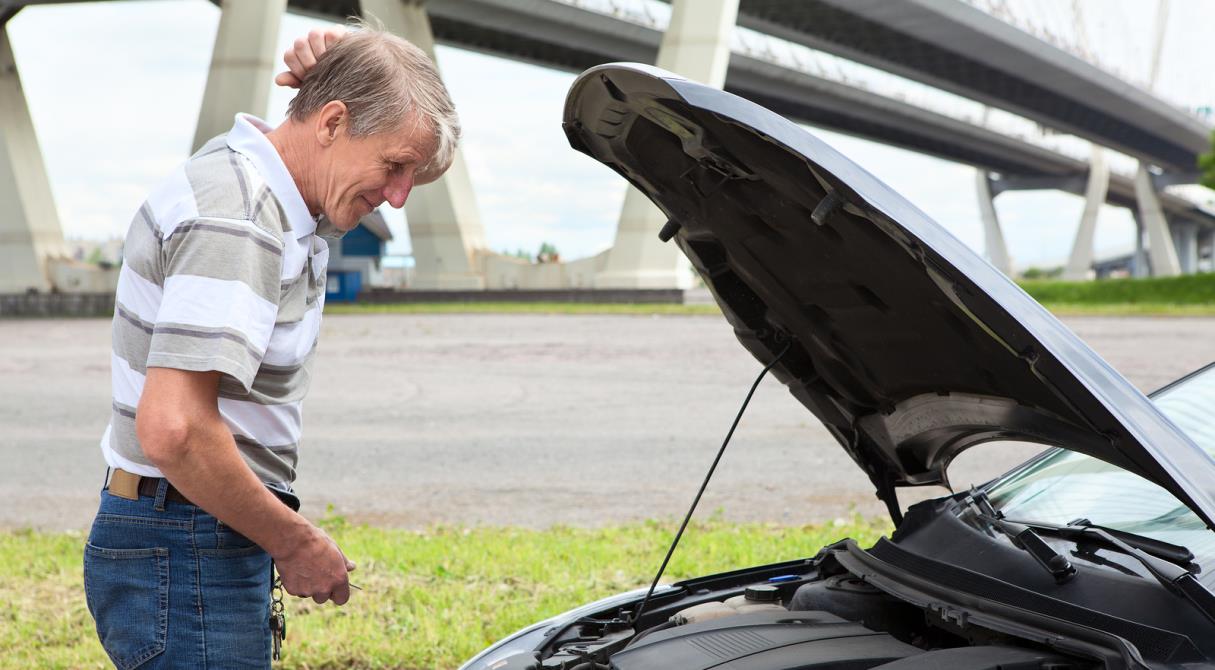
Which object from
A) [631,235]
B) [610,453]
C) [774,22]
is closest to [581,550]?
[610,453]

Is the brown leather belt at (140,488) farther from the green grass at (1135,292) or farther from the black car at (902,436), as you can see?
the green grass at (1135,292)

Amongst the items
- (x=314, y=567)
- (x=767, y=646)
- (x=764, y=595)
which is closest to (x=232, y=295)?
(x=314, y=567)

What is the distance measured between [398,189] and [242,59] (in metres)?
29.6

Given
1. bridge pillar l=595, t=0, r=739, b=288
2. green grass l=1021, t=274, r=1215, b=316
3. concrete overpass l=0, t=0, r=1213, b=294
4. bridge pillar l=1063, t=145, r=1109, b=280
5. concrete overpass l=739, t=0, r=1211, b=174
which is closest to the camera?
concrete overpass l=0, t=0, r=1213, b=294

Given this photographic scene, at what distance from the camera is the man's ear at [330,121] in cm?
181

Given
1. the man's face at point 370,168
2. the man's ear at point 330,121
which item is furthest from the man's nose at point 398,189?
the man's ear at point 330,121

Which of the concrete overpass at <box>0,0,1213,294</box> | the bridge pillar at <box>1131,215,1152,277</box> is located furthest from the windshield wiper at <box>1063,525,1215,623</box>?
the bridge pillar at <box>1131,215,1152,277</box>

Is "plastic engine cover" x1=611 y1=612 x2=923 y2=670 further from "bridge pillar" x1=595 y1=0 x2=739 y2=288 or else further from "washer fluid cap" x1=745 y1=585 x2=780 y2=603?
"bridge pillar" x1=595 y1=0 x2=739 y2=288

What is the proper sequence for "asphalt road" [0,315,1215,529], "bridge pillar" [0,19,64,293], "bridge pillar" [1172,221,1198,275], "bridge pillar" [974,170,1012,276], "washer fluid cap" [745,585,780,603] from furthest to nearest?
"bridge pillar" [1172,221,1198,275] → "bridge pillar" [974,170,1012,276] → "bridge pillar" [0,19,64,293] → "asphalt road" [0,315,1215,529] → "washer fluid cap" [745,585,780,603]

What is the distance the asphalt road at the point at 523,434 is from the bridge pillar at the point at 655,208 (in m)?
13.1

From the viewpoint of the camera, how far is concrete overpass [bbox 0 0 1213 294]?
29172mm

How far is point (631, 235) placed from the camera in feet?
103

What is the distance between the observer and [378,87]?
180cm

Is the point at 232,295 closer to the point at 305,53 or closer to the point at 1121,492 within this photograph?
the point at 305,53
